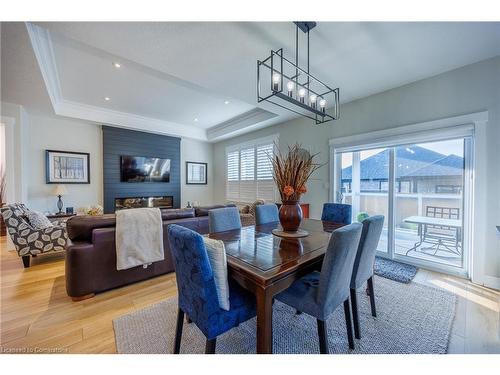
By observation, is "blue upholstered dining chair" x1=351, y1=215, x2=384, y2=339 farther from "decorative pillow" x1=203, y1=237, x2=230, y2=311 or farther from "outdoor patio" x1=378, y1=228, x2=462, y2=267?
"outdoor patio" x1=378, y1=228, x2=462, y2=267

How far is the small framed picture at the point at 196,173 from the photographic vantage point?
6570 millimetres

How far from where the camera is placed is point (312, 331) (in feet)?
5.62

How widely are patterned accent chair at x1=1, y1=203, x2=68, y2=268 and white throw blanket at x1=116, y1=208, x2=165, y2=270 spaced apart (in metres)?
1.60

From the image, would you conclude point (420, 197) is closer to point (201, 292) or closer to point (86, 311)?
point (201, 292)

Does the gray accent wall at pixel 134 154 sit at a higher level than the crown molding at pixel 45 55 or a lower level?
lower

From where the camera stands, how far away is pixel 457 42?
214 cm

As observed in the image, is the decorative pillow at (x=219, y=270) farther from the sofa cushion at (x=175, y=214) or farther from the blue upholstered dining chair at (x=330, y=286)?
the sofa cushion at (x=175, y=214)

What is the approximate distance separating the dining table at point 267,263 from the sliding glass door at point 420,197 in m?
2.11

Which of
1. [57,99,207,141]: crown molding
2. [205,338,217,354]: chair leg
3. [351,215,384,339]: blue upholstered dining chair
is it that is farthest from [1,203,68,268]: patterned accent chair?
[351,215,384,339]: blue upholstered dining chair

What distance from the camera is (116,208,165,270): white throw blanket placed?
2273mm

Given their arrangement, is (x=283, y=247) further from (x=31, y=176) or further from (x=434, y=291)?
(x=31, y=176)

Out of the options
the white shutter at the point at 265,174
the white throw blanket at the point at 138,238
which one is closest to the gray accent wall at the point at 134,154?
the white shutter at the point at 265,174
